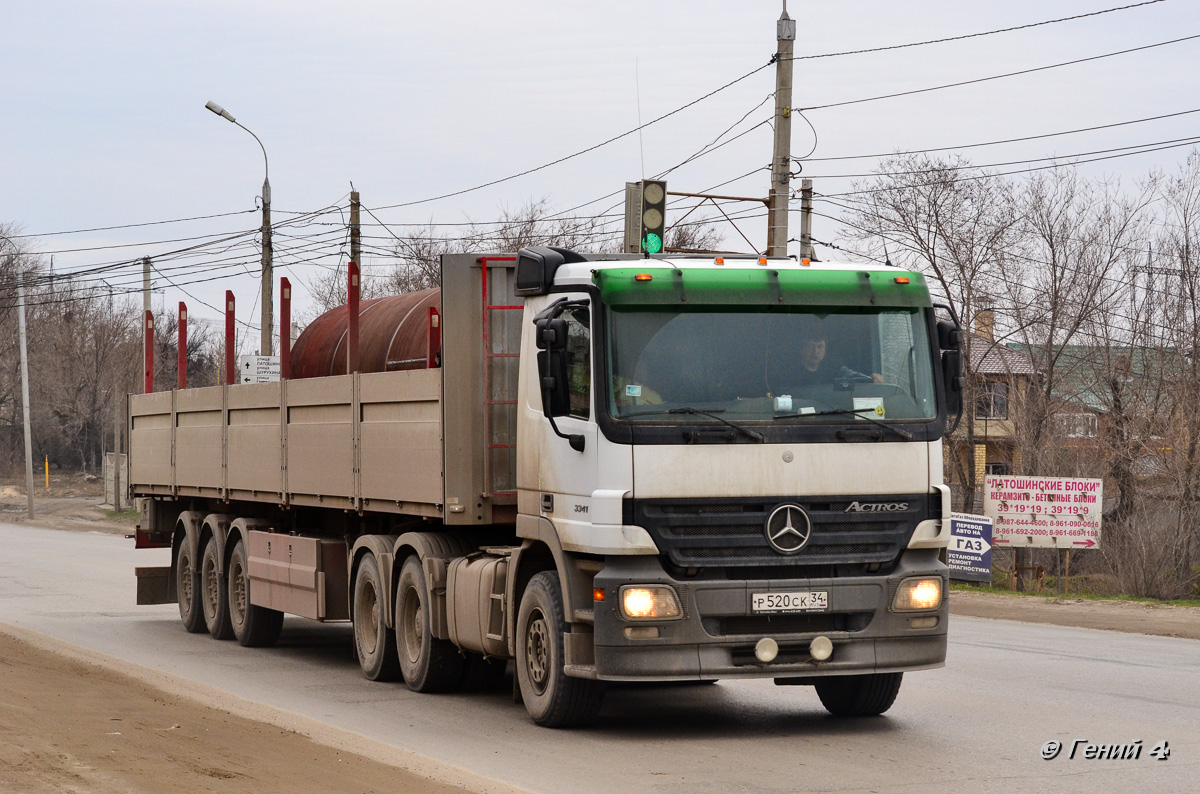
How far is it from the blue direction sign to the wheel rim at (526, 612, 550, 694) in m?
14.3

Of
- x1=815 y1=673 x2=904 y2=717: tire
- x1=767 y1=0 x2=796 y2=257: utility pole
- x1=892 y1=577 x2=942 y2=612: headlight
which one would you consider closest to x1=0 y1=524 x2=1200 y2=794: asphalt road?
x1=815 y1=673 x2=904 y2=717: tire

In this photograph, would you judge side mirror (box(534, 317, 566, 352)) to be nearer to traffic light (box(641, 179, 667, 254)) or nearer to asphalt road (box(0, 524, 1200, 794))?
asphalt road (box(0, 524, 1200, 794))

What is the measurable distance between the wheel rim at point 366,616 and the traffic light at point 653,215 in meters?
3.74

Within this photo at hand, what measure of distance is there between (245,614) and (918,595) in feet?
27.1

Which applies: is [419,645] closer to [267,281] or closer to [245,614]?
[245,614]

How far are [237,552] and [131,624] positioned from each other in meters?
3.24

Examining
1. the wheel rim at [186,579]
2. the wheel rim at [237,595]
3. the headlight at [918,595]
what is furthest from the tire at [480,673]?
the wheel rim at [186,579]

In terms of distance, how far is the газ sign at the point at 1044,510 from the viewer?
2156cm

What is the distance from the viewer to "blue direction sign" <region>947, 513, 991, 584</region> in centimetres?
2291

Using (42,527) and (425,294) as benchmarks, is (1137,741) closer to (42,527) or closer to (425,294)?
(425,294)

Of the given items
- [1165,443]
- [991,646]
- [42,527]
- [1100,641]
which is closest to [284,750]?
[991,646]

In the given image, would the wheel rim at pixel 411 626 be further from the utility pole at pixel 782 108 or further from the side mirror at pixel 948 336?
the utility pole at pixel 782 108

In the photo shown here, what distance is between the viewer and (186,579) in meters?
17.1

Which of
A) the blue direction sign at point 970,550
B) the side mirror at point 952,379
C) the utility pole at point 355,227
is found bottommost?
Result: the blue direction sign at point 970,550
